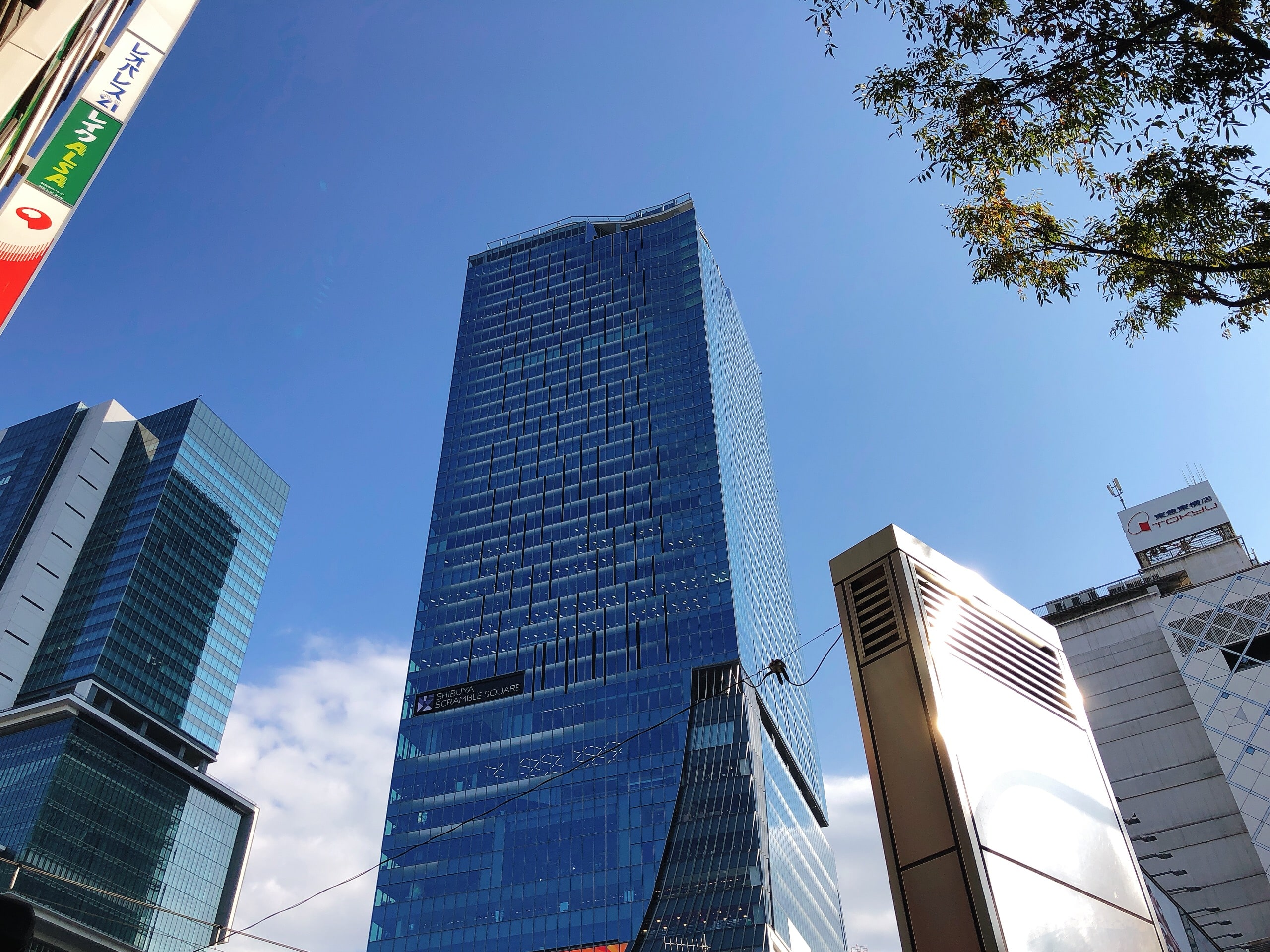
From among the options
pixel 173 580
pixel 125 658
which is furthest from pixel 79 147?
pixel 173 580

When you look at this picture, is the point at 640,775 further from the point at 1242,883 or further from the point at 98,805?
the point at 98,805

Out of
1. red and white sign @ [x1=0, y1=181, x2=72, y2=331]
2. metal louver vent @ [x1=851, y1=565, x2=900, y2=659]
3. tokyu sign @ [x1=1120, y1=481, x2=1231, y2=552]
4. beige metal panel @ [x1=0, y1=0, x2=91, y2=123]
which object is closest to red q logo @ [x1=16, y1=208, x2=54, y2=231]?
red and white sign @ [x1=0, y1=181, x2=72, y2=331]

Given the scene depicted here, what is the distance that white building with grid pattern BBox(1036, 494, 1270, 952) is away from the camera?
1959 inches

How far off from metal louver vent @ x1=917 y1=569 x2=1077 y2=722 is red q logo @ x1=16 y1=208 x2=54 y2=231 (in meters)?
13.1

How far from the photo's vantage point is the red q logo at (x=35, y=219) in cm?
1237

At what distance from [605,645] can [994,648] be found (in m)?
71.7

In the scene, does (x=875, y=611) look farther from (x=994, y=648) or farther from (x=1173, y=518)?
(x=1173, y=518)

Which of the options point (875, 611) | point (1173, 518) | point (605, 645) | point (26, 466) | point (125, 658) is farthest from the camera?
point (26, 466)

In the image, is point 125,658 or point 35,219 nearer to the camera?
point 35,219

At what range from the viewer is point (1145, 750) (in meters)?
56.9

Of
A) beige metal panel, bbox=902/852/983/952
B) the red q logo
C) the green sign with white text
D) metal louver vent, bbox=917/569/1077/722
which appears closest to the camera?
beige metal panel, bbox=902/852/983/952

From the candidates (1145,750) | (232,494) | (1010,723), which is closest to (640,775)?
(1145,750)

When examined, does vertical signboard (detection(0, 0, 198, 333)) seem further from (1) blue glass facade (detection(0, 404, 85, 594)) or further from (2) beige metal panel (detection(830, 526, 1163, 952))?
(1) blue glass facade (detection(0, 404, 85, 594))

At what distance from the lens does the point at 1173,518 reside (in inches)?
2702
